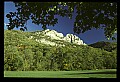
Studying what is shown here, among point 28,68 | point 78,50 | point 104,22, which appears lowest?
point 28,68

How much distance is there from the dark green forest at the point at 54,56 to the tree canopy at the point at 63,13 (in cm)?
652

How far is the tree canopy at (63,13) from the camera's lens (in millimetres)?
6062

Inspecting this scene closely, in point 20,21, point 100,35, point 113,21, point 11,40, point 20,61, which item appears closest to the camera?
point 20,21

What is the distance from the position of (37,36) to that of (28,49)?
1072 millimetres

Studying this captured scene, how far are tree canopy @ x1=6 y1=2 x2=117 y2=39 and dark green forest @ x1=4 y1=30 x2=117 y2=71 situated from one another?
6523 mm

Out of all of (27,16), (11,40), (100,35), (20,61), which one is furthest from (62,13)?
(11,40)

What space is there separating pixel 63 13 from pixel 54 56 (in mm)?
6855

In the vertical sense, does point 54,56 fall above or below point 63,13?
below

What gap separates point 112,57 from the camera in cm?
1353

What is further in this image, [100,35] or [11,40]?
[11,40]

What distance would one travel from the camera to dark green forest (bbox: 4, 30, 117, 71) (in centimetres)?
1302

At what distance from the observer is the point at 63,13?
689 centimetres

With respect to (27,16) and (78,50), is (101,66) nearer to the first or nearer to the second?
(78,50)

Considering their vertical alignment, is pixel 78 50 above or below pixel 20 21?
below
